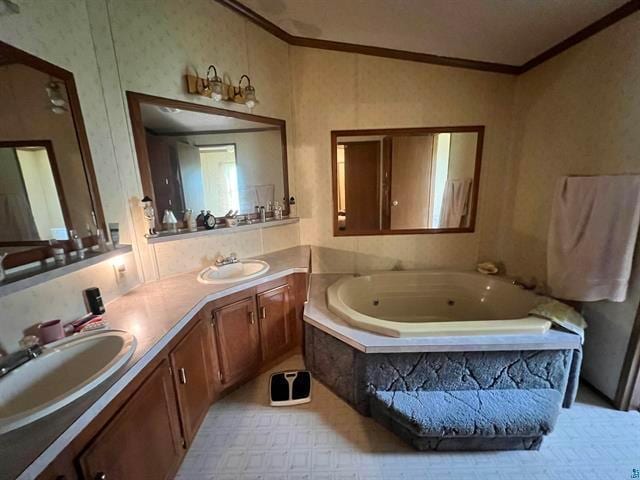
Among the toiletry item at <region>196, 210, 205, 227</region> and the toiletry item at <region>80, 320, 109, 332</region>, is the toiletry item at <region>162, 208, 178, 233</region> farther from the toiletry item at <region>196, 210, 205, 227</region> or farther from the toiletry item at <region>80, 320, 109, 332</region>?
the toiletry item at <region>80, 320, 109, 332</region>

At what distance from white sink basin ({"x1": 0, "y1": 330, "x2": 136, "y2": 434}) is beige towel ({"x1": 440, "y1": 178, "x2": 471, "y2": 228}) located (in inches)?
106

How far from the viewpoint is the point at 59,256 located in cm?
125

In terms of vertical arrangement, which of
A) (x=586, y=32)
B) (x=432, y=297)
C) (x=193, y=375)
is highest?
(x=586, y=32)

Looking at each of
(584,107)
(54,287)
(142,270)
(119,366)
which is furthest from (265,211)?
(584,107)

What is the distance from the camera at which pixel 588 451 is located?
149 centimetres

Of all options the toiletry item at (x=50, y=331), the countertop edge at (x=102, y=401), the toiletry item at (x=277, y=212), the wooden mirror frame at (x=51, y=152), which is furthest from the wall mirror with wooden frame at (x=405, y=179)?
the toiletry item at (x=50, y=331)

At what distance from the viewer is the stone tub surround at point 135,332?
692mm

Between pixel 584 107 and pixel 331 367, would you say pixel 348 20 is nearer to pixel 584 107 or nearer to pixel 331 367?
pixel 584 107

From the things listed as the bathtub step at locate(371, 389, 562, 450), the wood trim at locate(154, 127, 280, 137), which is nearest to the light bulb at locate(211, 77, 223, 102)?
the wood trim at locate(154, 127, 280, 137)

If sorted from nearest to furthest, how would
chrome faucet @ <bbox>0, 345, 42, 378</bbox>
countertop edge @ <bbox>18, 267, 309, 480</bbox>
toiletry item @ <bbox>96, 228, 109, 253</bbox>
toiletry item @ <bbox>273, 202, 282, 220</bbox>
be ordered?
countertop edge @ <bbox>18, 267, 309, 480</bbox>, chrome faucet @ <bbox>0, 345, 42, 378</bbox>, toiletry item @ <bbox>96, 228, 109, 253</bbox>, toiletry item @ <bbox>273, 202, 282, 220</bbox>

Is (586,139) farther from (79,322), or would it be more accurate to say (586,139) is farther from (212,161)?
(79,322)

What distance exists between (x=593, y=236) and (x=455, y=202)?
3.65ft

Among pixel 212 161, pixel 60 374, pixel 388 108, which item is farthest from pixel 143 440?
pixel 388 108

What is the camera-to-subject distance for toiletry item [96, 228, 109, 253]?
1492 millimetres
